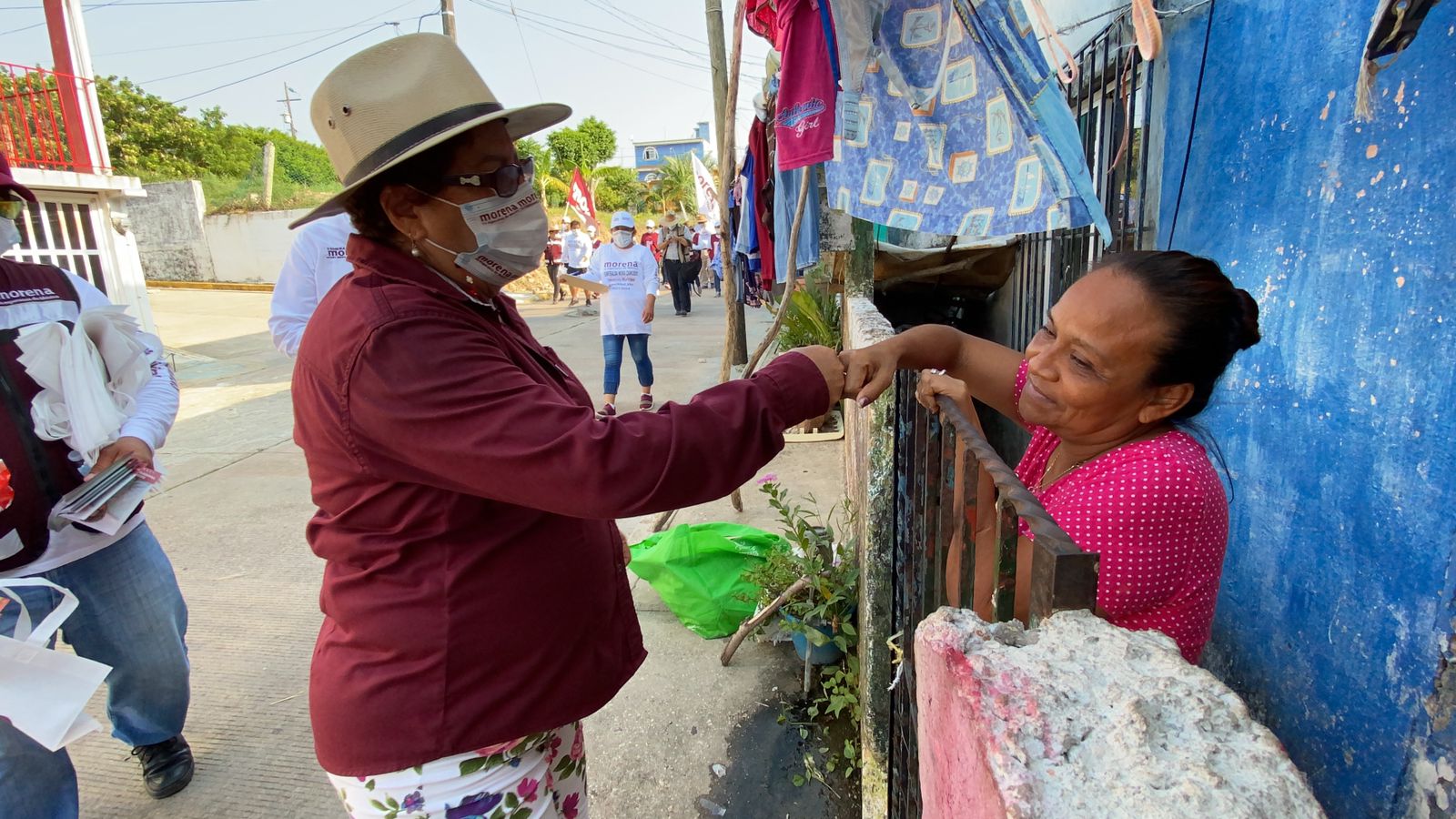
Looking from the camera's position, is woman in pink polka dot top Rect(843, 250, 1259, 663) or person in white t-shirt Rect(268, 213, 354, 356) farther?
person in white t-shirt Rect(268, 213, 354, 356)

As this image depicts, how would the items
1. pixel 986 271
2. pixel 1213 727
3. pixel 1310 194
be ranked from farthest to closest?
1. pixel 986 271
2. pixel 1310 194
3. pixel 1213 727

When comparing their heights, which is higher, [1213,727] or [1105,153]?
[1105,153]

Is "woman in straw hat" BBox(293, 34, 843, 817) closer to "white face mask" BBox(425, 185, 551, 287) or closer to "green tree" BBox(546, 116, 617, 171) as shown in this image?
"white face mask" BBox(425, 185, 551, 287)

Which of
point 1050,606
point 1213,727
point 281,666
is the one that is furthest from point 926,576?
point 281,666

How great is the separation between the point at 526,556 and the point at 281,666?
280cm

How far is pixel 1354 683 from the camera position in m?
1.61

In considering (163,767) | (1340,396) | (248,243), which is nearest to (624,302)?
(163,767)

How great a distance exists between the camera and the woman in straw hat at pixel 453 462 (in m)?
1.13

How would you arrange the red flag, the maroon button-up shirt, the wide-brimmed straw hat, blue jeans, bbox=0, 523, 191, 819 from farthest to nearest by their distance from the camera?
the red flag → blue jeans, bbox=0, 523, 191, 819 → the wide-brimmed straw hat → the maroon button-up shirt

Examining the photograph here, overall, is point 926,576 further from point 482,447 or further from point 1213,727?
point 482,447

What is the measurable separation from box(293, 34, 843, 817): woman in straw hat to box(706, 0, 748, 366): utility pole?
8.08ft

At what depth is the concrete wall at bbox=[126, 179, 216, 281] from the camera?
2186cm

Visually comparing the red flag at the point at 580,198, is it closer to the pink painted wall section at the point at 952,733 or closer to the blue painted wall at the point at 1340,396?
the blue painted wall at the point at 1340,396

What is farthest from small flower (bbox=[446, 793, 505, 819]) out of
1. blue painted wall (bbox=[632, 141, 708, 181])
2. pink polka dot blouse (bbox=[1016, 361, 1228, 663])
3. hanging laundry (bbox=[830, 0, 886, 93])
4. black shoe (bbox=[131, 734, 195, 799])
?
blue painted wall (bbox=[632, 141, 708, 181])
